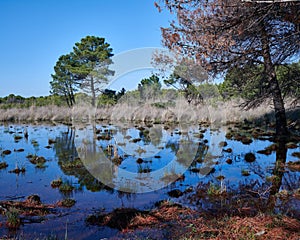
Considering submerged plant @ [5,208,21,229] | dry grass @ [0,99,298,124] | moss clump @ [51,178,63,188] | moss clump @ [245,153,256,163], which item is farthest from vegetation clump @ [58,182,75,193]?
dry grass @ [0,99,298,124]

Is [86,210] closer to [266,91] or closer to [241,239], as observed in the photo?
[241,239]

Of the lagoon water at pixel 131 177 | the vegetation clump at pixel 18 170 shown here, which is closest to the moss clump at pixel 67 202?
the lagoon water at pixel 131 177

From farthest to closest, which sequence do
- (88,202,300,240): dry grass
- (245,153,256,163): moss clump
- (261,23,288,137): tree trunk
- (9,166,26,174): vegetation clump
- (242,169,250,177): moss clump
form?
(261,23,288,137): tree trunk
(245,153,256,163): moss clump
(9,166,26,174): vegetation clump
(242,169,250,177): moss clump
(88,202,300,240): dry grass

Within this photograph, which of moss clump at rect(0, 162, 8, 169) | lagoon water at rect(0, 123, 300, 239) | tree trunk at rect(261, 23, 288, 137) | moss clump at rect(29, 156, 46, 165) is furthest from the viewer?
tree trunk at rect(261, 23, 288, 137)

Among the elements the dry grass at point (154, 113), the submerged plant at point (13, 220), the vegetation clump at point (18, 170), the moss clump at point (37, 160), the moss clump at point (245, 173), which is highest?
the dry grass at point (154, 113)

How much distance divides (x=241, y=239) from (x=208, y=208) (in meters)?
1.18

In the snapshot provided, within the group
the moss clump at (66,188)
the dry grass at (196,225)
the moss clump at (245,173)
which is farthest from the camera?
the moss clump at (245,173)

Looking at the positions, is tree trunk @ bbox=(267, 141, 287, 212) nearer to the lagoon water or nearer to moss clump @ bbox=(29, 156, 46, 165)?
the lagoon water

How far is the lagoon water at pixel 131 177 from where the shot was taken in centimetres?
388

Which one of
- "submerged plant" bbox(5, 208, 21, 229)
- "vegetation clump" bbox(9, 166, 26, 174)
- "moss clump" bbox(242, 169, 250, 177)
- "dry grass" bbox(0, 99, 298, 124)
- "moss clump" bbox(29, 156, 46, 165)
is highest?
"dry grass" bbox(0, 99, 298, 124)

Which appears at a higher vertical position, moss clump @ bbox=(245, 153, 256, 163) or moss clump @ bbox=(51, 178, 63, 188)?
moss clump @ bbox=(245, 153, 256, 163)

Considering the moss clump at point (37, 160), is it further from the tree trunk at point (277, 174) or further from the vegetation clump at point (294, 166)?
the vegetation clump at point (294, 166)

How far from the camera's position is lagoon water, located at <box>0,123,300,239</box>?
3879mm

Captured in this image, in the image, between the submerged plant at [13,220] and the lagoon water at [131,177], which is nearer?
the submerged plant at [13,220]
